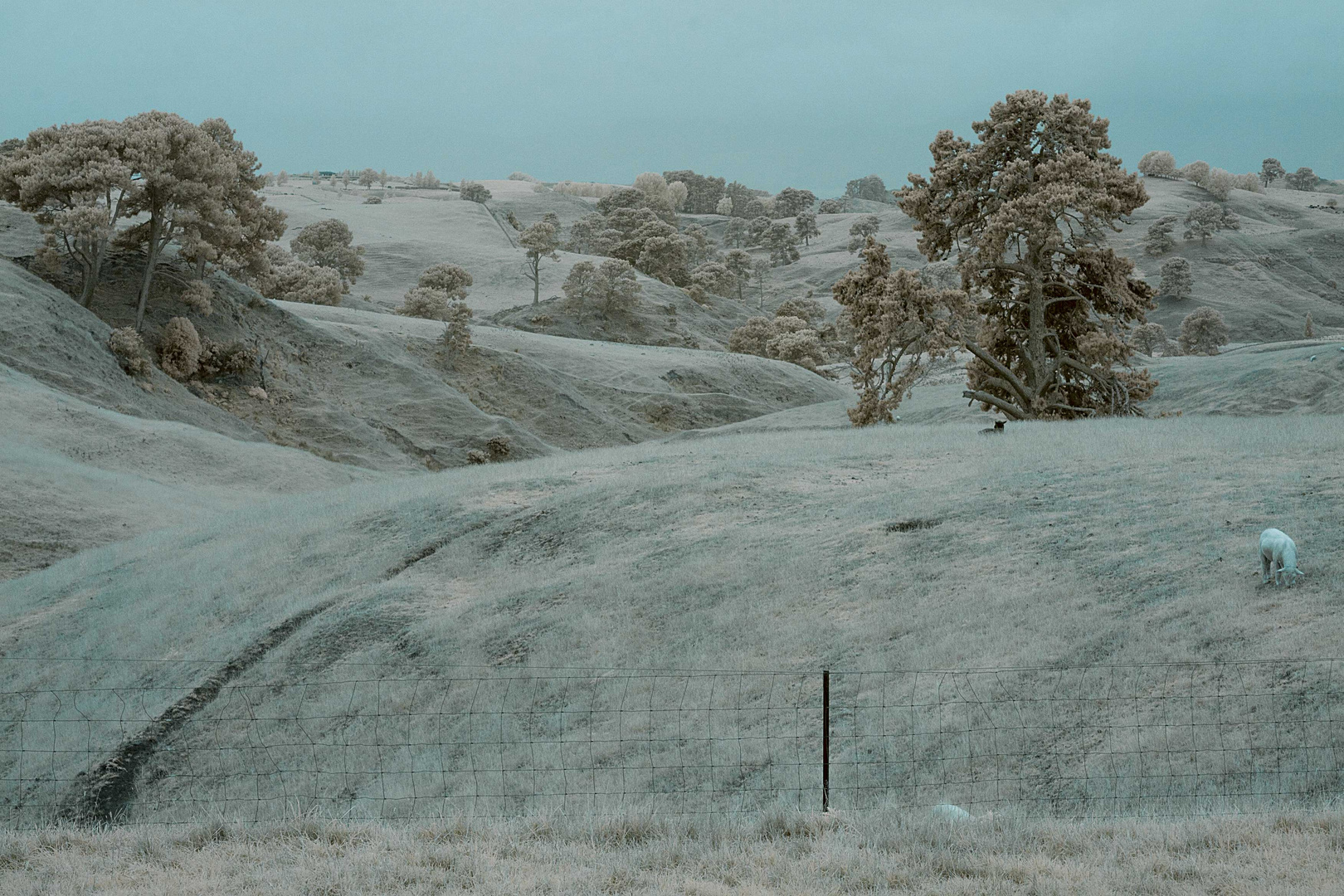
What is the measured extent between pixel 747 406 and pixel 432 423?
23802 millimetres

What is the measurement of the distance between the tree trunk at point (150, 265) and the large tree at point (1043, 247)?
35.3 meters

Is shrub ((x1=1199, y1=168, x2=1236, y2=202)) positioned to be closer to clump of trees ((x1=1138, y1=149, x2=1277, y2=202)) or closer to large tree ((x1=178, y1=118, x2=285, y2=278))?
clump of trees ((x1=1138, y1=149, x2=1277, y2=202))

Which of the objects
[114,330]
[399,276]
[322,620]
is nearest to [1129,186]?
[322,620]

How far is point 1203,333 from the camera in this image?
93.2m

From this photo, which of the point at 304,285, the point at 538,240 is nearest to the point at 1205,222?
the point at 538,240

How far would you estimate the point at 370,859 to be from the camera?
7.33 m

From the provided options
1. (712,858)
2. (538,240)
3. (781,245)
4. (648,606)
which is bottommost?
(712,858)

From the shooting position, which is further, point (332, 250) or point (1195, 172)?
point (1195, 172)

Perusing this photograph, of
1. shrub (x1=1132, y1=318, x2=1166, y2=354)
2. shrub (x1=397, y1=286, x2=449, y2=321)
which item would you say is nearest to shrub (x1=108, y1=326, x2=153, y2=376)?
shrub (x1=397, y1=286, x2=449, y2=321)

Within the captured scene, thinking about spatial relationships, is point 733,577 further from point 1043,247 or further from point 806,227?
point 806,227

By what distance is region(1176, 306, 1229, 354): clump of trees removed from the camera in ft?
305

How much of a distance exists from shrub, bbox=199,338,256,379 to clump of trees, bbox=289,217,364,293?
49159mm

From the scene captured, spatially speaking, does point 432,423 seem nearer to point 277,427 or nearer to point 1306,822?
point 277,427

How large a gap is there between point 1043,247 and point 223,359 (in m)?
38.4
